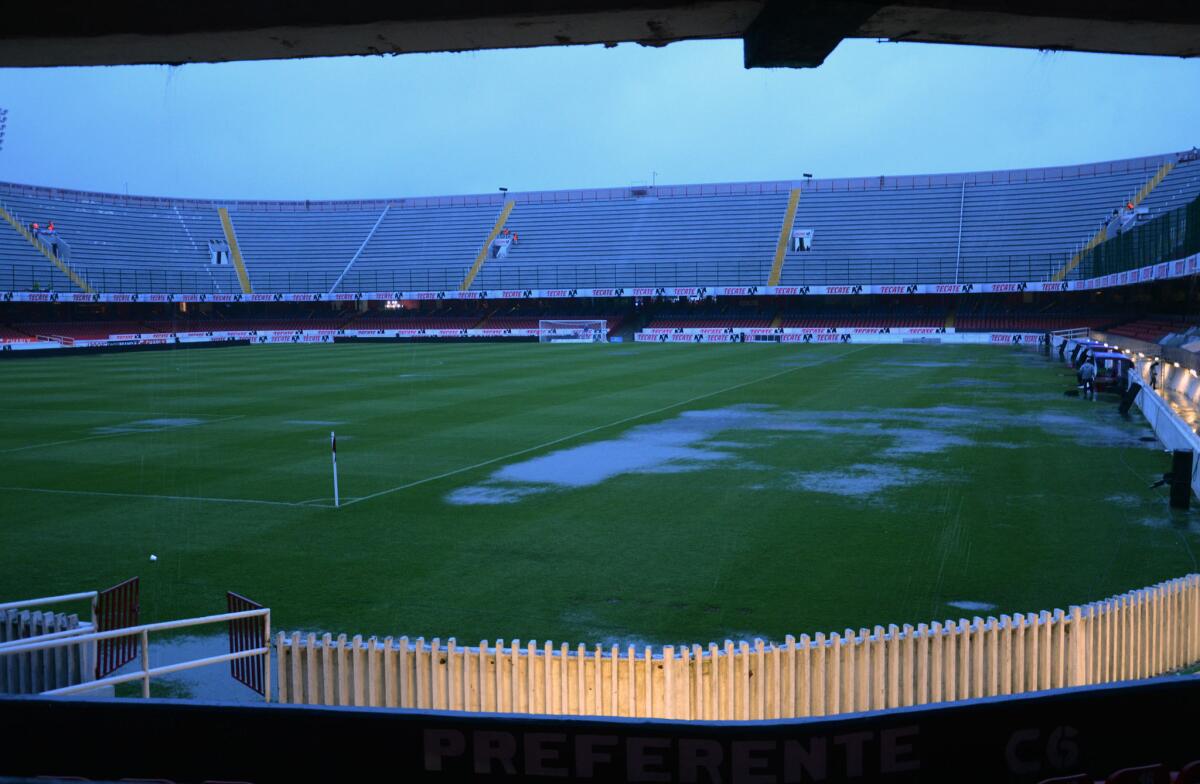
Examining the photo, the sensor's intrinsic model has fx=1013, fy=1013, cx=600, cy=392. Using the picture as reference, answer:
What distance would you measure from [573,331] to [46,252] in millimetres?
42364

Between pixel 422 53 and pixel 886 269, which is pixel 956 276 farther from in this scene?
pixel 422 53

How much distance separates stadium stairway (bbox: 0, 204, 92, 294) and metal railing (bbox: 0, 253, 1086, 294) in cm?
69

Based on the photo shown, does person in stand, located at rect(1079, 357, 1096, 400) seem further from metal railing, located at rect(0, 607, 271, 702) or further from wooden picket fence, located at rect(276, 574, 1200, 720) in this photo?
metal railing, located at rect(0, 607, 271, 702)

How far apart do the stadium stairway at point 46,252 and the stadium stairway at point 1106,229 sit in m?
73.8

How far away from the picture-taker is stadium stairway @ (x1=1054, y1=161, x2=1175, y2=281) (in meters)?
72.8

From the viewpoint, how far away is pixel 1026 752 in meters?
5.43

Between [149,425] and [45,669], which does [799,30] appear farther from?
[149,425]

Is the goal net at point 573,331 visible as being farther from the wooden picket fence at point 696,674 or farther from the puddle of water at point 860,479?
the wooden picket fence at point 696,674

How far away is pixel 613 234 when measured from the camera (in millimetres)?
92125

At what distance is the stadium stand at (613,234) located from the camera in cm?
7862

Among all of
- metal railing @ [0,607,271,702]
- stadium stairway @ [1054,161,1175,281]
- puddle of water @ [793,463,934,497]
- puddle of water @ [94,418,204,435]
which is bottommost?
puddle of water @ [793,463,934,497]

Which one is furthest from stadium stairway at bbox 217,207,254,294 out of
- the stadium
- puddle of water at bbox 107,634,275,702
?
puddle of water at bbox 107,634,275,702

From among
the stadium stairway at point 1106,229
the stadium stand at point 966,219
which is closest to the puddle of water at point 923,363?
the stadium stairway at point 1106,229

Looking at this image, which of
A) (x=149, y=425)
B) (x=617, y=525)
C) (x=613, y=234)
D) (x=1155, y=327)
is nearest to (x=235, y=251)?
(x=613, y=234)
